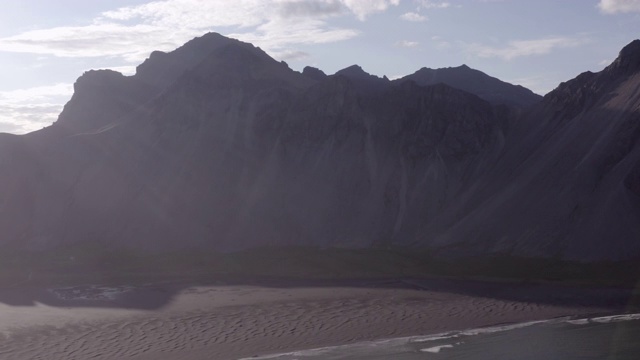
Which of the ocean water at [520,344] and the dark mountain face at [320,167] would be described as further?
the dark mountain face at [320,167]

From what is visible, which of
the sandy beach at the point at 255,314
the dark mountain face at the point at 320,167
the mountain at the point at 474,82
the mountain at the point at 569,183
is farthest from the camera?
the mountain at the point at 474,82

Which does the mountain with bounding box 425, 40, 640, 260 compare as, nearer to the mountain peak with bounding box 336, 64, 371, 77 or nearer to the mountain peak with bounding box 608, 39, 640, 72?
the mountain peak with bounding box 608, 39, 640, 72

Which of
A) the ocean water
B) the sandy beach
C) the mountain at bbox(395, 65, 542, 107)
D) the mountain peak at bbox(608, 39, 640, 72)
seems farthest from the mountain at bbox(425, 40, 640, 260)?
the mountain at bbox(395, 65, 542, 107)

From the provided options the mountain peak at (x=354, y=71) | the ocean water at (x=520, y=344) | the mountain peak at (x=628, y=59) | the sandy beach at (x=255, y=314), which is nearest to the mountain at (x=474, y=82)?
the mountain peak at (x=354, y=71)

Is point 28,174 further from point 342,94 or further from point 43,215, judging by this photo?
point 342,94

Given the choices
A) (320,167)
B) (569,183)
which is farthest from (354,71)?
(569,183)

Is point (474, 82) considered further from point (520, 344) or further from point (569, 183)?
point (520, 344)

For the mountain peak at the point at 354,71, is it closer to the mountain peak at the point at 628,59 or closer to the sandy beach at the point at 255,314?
the mountain peak at the point at 628,59
